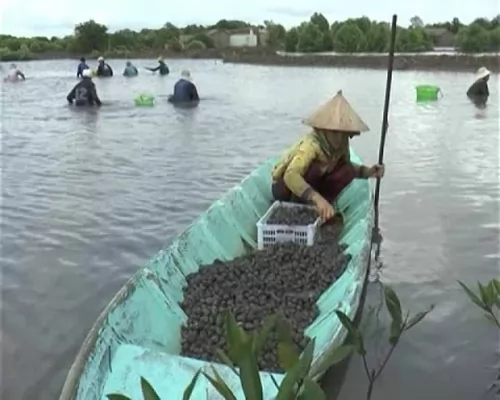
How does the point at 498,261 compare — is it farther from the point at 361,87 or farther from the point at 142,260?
the point at 361,87

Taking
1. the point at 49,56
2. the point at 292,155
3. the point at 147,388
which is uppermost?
the point at 147,388

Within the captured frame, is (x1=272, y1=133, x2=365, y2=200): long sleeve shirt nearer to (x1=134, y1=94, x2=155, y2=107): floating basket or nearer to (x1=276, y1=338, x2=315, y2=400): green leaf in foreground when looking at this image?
(x1=276, y1=338, x2=315, y2=400): green leaf in foreground

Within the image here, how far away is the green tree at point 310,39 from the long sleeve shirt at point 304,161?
6637 cm

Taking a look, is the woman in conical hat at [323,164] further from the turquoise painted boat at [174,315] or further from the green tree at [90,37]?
the green tree at [90,37]

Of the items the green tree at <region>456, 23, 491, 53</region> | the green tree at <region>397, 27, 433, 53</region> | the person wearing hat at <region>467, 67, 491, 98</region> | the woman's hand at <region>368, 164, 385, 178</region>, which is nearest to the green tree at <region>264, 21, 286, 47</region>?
the green tree at <region>397, 27, 433, 53</region>

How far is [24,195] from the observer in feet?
32.6

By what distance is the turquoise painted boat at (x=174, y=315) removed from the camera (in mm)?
3207

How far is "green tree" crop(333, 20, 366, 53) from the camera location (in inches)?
2501

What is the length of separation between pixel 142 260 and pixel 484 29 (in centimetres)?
4884

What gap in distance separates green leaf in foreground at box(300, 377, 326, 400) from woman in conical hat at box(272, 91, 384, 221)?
4143 millimetres

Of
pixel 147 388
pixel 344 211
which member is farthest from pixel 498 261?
pixel 147 388

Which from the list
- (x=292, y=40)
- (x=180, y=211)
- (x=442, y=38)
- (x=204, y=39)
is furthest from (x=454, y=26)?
(x=180, y=211)

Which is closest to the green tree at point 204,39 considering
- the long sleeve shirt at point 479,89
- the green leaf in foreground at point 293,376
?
the long sleeve shirt at point 479,89

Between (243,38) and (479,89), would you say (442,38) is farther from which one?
(479,89)
